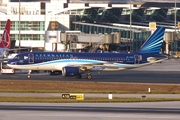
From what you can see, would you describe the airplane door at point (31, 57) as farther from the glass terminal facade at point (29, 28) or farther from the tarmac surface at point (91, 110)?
the glass terminal facade at point (29, 28)

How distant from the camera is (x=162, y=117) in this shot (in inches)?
1940

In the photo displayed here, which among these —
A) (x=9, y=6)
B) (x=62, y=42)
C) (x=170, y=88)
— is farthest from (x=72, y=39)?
(x=170, y=88)

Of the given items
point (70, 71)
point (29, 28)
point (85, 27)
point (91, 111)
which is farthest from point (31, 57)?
point (85, 27)

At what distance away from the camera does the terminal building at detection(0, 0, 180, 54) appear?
139 meters

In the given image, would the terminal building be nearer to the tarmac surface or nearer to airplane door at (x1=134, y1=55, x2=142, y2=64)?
airplane door at (x1=134, y1=55, x2=142, y2=64)

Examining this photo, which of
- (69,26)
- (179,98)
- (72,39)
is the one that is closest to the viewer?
(179,98)

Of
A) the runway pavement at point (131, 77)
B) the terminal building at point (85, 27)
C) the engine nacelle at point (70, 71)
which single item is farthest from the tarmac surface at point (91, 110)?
the terminal building at point (85, 27)

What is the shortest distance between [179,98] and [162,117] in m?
16.8

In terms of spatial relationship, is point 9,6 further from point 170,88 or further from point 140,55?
point 170,88

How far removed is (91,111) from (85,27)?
105m

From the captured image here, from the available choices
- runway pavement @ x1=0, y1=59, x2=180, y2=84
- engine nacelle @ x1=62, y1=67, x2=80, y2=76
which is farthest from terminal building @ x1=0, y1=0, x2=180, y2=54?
engine nacelle @ x1=62, y1=67, x2=80, y2=76

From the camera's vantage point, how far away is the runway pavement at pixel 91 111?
160 feet

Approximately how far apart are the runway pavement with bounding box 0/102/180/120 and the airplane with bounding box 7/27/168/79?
93.2 feet

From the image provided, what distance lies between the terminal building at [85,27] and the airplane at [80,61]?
44.6 meters
